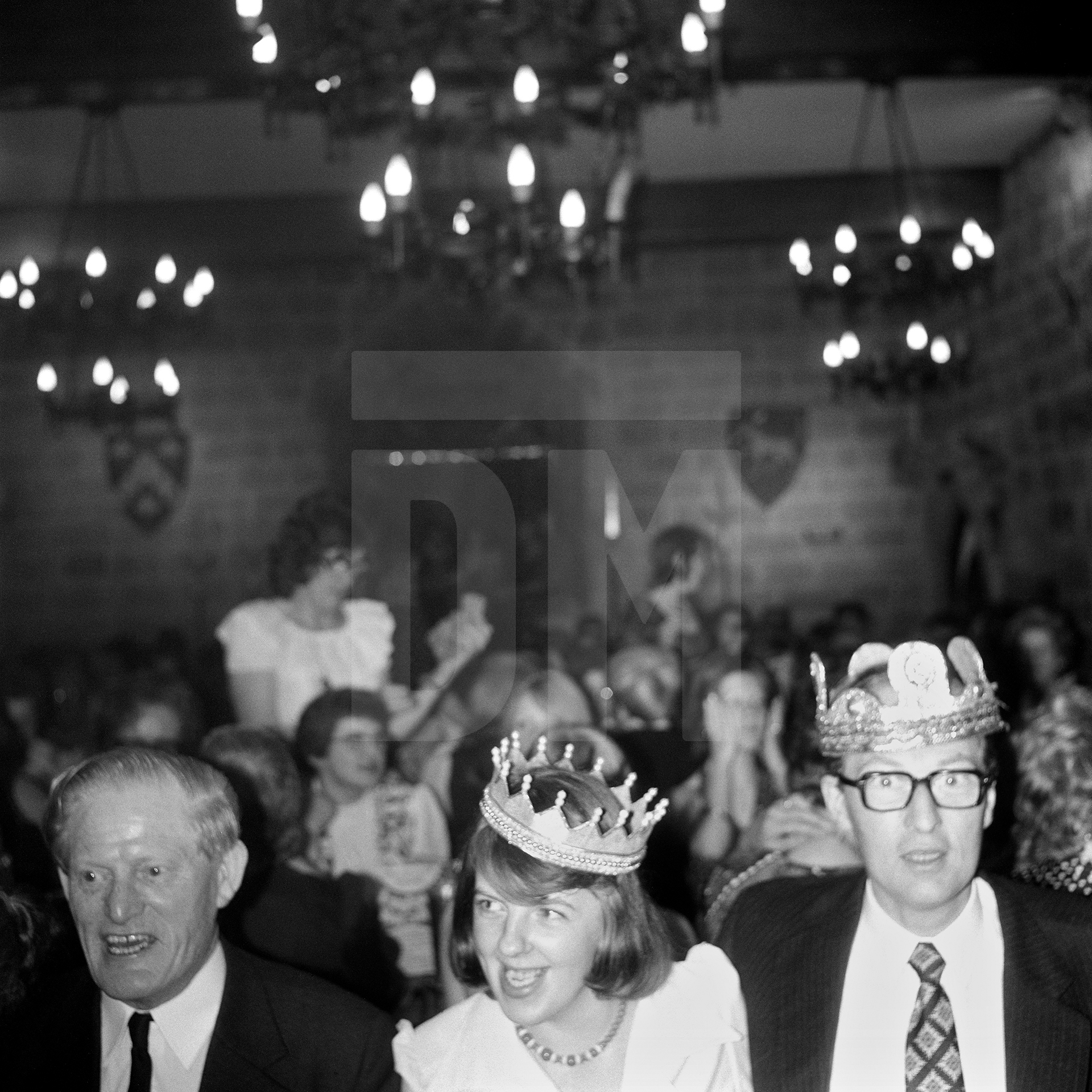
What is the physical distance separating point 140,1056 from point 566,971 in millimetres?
623

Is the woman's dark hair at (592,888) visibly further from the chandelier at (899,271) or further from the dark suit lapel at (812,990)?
the chandelier at (899,271)

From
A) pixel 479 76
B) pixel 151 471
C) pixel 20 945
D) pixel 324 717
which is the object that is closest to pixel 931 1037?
pixel 20 945

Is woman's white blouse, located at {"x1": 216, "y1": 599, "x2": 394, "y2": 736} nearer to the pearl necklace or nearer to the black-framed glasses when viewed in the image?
the pearl necklace

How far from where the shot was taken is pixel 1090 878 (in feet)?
7.72

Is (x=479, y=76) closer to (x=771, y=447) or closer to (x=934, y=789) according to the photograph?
(x=934, y=789)

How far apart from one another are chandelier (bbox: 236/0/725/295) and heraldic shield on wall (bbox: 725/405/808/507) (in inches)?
227

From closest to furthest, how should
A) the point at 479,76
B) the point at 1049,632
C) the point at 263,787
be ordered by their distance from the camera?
the point at 263,787
the point at 479,76
the point at 1049,632

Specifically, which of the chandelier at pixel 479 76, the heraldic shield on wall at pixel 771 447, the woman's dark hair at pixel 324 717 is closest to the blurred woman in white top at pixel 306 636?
the woman's dark hair at pixel 324 717

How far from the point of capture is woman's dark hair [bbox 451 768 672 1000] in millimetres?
1860

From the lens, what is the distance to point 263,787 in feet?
9.28

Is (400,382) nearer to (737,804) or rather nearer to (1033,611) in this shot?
(1033,611)

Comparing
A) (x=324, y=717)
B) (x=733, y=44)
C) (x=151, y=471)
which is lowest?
(x=324, y=717)

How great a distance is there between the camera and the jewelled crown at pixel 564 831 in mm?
1852

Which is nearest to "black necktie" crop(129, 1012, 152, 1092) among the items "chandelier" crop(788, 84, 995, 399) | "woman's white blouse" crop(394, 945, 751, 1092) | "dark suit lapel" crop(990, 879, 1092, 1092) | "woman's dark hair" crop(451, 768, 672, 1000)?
"woman's white blouse" crop(394, 945, 751, 1092)
